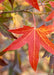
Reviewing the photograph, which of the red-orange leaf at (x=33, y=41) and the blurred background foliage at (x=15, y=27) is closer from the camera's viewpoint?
the red-orange leaf at (x=33, y=41)

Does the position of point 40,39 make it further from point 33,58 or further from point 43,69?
point 43,69

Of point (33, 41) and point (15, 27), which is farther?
point (15, 27)

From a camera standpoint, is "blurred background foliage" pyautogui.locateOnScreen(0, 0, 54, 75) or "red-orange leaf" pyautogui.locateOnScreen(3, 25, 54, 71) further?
"blurred background foliage" pyautogui.locateOnScreen(0, 0, 54, 75)
